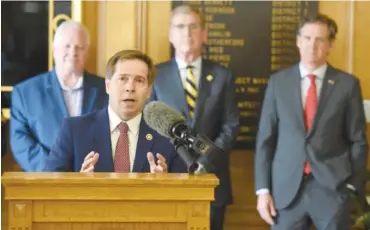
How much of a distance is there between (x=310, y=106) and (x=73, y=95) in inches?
46.6

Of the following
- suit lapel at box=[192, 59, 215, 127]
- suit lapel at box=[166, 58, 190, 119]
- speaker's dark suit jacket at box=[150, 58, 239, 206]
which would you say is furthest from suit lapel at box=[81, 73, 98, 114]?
suit lapel at box=[192, 59, 215, 127]

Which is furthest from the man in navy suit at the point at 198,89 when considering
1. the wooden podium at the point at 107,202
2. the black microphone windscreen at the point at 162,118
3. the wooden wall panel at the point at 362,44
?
the wooden podium at the point at 107,202

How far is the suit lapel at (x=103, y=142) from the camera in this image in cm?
204

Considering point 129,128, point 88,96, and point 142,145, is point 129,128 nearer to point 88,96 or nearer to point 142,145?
point 142,145

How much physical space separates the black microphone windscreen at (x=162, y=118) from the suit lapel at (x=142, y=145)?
257mm

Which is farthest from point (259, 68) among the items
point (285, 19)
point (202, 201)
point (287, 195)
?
point (202, 201)

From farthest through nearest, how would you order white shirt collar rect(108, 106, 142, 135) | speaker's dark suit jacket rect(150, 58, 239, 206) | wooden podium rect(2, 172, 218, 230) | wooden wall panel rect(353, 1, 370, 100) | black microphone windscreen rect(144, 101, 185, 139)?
wooden wall panel rect(353, 1, 370, 100)
speaker's dark suit jacket rect(150, 58, 239, 206)
white shirt collar rect(108, 106, 142, 135)
black microphone windscreen rect(144, 101, 185, 139)
wooden podium rect(2, 172, 218, 230)

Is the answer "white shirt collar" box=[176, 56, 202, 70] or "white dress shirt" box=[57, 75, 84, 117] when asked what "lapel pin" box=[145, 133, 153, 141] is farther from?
"white shirt collar" box=[176, 56, 202, 70]

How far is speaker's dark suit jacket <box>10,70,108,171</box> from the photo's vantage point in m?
3.24

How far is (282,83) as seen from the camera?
3.30 meters

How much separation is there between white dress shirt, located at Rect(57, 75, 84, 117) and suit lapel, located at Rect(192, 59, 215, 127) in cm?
59

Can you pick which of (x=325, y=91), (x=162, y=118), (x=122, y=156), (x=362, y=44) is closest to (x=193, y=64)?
(x=325, y=91)

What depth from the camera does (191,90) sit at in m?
3.44

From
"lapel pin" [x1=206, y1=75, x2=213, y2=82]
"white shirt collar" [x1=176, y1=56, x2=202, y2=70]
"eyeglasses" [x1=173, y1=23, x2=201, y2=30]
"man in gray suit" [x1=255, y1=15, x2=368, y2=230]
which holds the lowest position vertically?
"man in gray suit" [x1=255, y1=15, x2=368, y2=230]
